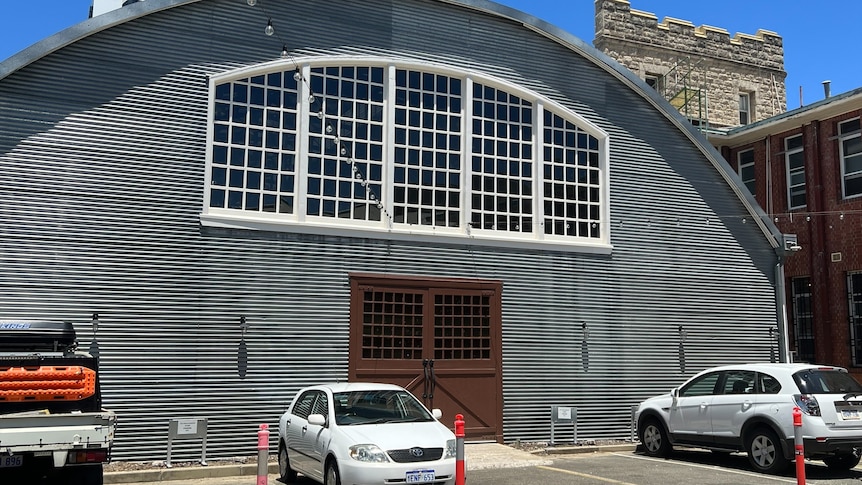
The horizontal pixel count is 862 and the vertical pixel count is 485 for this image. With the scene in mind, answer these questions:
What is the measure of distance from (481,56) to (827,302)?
12213 mm

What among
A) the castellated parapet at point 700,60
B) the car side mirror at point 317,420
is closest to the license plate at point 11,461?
the car side mirror at point 317,420

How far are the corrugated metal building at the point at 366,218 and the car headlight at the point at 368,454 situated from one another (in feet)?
14.5

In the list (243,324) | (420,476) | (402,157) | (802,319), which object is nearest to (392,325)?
(243,324)

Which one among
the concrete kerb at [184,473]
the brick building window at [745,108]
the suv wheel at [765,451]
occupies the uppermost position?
the brick building window at [745,108]

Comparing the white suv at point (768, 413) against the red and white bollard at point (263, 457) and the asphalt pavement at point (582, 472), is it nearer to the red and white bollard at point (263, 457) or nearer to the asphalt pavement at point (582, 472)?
the asphalt pavement at point (582, 472)

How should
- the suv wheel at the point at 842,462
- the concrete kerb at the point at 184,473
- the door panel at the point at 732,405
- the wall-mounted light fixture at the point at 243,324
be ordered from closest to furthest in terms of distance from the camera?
the concrete kerb at the point at 184,473 → the suv wheel at the point at 842,462 → the door panel at the point at 732,405 → the wall-mounted light fixture at the point at 243,324

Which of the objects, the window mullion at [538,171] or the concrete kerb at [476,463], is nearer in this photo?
the concrete kerb at [476,463]

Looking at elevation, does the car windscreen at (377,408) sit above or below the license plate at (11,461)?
above

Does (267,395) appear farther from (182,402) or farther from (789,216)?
(789,216)

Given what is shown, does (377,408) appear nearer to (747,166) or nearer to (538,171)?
(538,171)

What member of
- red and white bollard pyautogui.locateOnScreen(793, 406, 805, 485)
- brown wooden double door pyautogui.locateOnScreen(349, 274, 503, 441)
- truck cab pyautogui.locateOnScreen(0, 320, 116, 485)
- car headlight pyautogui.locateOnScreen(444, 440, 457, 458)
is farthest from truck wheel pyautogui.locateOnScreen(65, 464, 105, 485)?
red and white bollard pyautogui.locateOnScreen(793, 406, 805, 485)

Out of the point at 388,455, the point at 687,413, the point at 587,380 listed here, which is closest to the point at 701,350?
the point at 587,380

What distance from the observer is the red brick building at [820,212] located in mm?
20375

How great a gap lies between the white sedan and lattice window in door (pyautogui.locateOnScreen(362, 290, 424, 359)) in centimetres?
285
